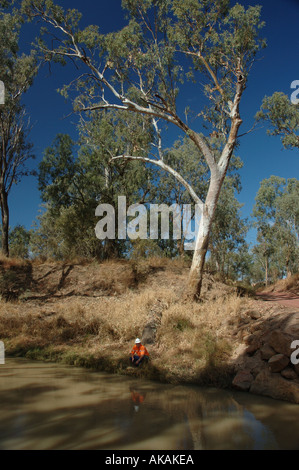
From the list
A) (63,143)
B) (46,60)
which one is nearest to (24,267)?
(63,143)

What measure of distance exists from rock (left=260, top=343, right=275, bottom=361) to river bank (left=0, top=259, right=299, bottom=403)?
4cm

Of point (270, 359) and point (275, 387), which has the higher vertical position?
point (270, 359)

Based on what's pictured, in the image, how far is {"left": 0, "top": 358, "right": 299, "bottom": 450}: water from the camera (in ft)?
13.8

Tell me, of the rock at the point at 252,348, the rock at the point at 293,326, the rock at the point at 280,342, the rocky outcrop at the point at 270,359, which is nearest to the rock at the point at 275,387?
the rocky outcrop at the point at 270,359

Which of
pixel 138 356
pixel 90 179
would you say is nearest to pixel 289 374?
pixel 138 356

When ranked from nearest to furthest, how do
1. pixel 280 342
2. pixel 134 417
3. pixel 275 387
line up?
pixel 134 417, pixel 275 387, pixel 280 342

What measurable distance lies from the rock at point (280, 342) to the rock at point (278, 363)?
0.14 m

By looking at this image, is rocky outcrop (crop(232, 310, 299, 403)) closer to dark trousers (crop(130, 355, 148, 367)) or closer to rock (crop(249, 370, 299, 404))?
rock (crop(249, 370, 299, 404))

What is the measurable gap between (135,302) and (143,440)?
7609mm

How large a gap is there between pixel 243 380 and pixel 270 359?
712 millimetres

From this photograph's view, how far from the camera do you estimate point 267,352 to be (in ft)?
23.6

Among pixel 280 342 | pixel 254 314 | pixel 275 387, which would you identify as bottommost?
pixel 275 387

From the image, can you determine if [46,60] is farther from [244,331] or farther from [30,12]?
[244,331]

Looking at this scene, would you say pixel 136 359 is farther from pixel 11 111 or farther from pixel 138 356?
pixel 11 111
